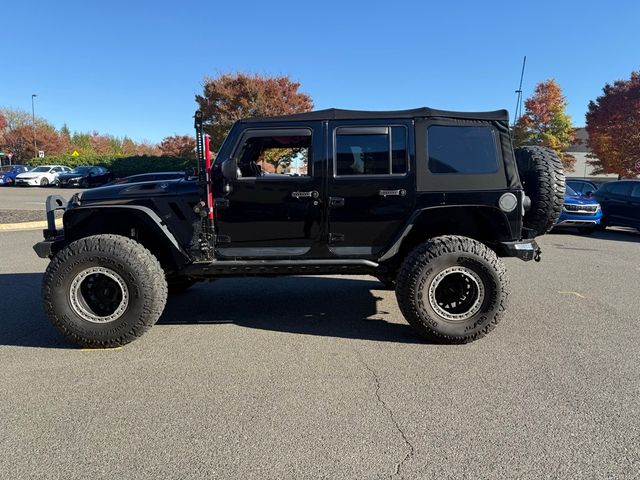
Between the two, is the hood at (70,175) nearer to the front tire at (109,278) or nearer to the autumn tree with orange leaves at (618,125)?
the front tire at (109,278)

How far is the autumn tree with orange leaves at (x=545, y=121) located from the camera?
1158 inches

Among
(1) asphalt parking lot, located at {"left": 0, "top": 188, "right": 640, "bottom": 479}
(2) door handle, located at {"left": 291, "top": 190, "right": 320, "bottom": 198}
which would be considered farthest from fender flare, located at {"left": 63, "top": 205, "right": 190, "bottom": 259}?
(2) door handle, located at {"left": 291, "top": 190, "right": 320, "bottom": 198}

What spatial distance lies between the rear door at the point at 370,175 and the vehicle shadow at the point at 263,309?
108 cm

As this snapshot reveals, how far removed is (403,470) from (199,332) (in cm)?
262

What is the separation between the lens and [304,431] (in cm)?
263

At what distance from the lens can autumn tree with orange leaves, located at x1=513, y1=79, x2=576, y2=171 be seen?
2941 cm

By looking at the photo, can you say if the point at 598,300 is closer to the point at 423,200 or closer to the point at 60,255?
the point at 423,200

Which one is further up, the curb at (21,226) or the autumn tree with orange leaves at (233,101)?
the autumn tree with orange leaves at (233,101)

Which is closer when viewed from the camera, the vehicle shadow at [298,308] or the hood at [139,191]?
the hood at [139,191]

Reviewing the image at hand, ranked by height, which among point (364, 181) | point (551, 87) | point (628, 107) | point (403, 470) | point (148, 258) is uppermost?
point (551, 87)

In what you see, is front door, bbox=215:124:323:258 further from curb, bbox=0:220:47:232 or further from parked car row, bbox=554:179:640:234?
parked car row, bbox=554:179:640:234

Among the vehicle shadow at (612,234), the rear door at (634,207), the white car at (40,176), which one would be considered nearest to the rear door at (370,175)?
the vehicle shadow at (612,234)

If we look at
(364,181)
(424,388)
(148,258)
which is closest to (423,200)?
(364,181)

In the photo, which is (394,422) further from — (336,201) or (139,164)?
(139,164)
